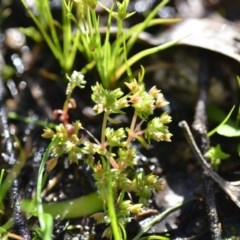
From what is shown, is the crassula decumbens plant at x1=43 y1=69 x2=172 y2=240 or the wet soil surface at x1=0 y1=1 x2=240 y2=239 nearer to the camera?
the crassula decumbens plant at x1=43 y1=69 x2=172 y2=240

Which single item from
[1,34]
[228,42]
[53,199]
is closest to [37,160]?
[53,199]

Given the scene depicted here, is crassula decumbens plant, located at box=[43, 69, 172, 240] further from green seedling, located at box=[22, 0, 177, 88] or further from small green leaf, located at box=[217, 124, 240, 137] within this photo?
small green leaf, located at box=[217, 124, 240, 137]

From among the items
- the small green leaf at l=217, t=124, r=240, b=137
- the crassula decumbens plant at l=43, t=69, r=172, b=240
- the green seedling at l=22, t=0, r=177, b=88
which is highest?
the green seedling at l=22, t=0, r=177, b=88

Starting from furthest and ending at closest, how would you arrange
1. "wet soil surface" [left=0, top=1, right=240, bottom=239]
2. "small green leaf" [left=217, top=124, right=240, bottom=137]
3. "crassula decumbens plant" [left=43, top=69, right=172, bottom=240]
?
"small green leaf" [left=217, top=124, right=240, bottom=137] < "wet soil surface" [left=0, top=1, right=240, bottom=239] < "crassula decumbens plant" [left=43, top=69, right=172, bottom=240]

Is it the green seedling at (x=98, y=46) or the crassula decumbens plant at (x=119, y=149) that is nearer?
the crassula decumbens plant at (x=119, y=149)

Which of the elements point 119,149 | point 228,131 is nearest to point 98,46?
point 119,149

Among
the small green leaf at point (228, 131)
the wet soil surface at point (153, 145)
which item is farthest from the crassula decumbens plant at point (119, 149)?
the small green leaf at point (228, 131)

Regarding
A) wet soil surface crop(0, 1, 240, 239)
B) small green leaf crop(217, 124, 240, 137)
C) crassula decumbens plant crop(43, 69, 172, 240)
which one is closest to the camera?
crassula decumbens plant crop(43, 69, 172, 240)

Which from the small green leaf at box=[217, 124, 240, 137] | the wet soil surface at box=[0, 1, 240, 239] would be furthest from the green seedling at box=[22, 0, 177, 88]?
the small green leaf at box=[217, 124, 240, 137]

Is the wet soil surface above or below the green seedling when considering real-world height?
below

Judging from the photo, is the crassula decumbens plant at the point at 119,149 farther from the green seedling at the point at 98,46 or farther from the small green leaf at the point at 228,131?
the small green leaf at the point at 228,131
